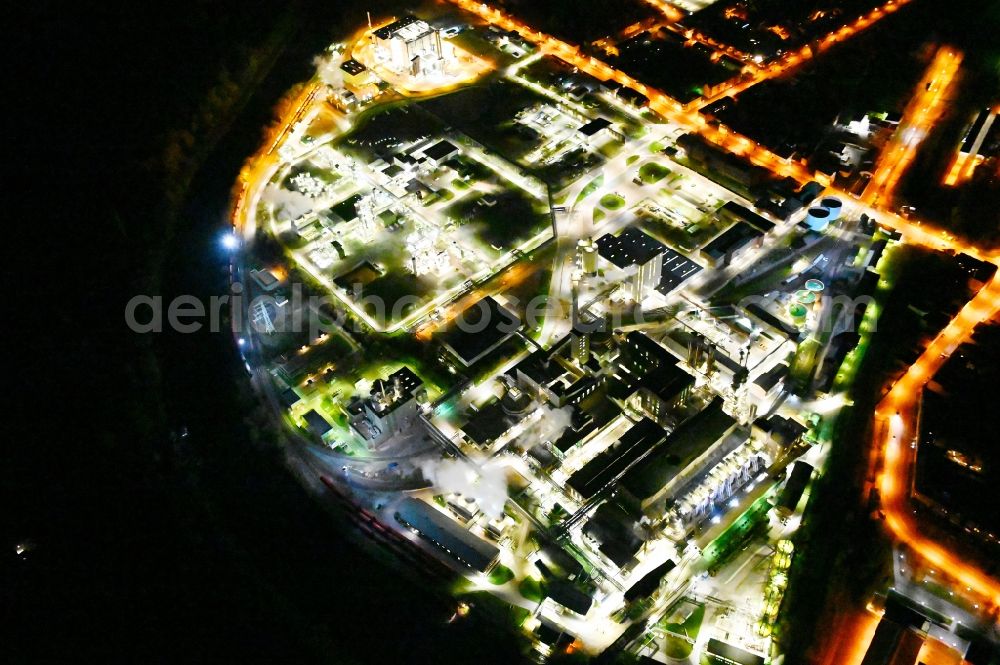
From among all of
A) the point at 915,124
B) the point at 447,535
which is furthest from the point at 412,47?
the point at 447,535

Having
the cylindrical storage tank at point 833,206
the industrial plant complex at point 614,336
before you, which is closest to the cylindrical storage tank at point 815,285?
the industrial plant complex at point 614,336

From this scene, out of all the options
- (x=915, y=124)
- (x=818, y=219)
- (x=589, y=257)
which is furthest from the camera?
(x=915, y=124)

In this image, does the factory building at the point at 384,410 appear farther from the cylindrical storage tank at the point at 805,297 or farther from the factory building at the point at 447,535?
the cylindrical storage tank at the point at 805,297

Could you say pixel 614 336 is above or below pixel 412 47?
below

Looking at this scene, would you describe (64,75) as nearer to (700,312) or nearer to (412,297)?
(412,297)

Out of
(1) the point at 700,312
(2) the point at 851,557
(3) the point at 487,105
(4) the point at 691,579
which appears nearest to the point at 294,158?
(3) the point at 487,105

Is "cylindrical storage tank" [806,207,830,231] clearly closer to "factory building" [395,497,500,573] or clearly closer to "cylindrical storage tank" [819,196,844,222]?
"cylindrical storage tank" [819,196,844,222]

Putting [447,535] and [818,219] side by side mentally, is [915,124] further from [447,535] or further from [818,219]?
[447,535]
